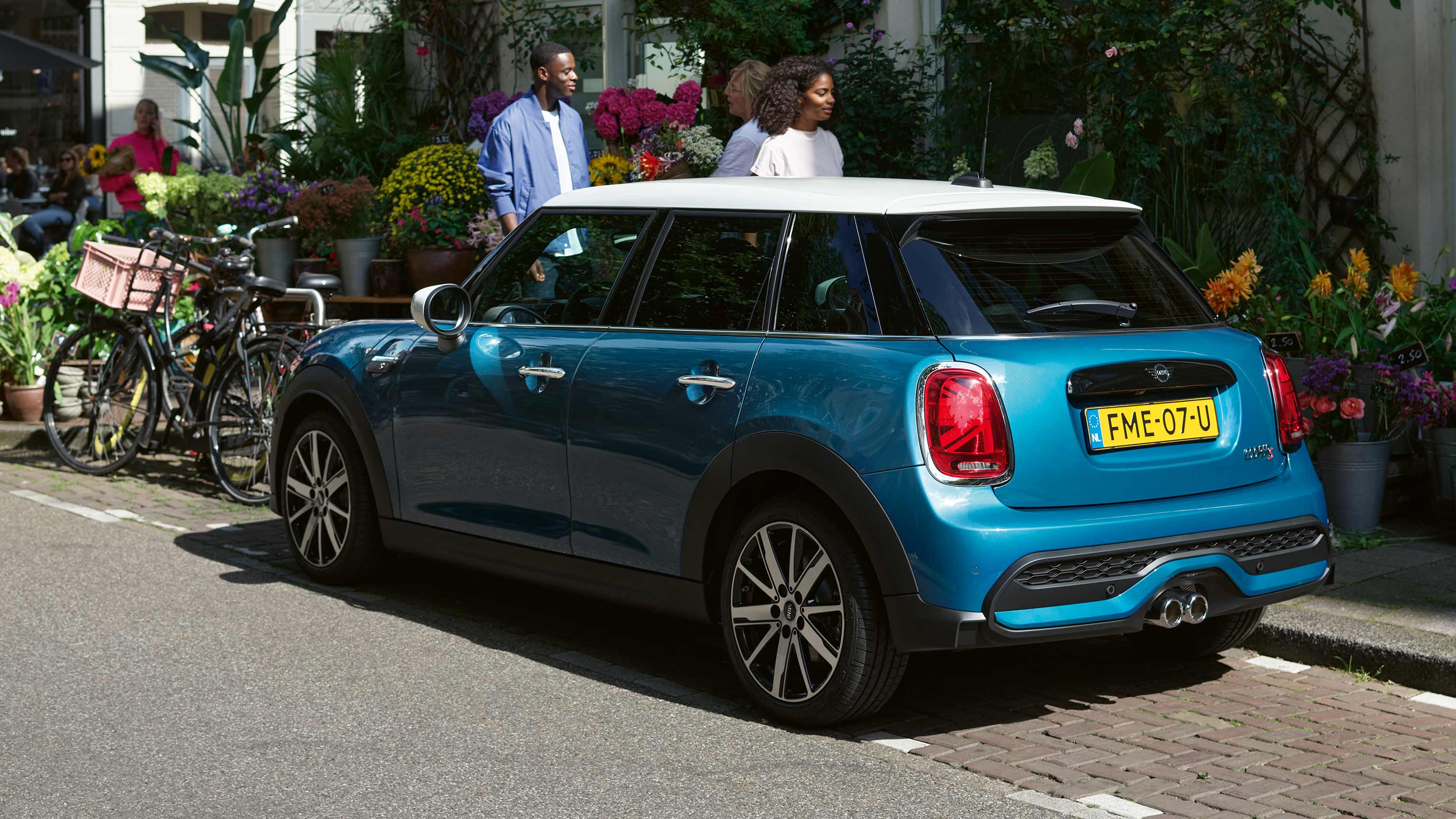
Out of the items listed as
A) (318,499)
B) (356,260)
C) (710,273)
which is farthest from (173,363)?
(710,273)

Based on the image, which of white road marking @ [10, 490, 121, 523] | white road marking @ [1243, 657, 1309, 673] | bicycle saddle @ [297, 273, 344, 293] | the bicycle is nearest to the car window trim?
white road marking @ [1243, 657, 1309, 673]

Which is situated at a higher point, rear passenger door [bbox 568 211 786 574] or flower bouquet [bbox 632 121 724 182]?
flower bouquet [bbox 632 121 724 182]

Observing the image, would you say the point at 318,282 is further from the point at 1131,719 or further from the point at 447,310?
the point at 1131,719

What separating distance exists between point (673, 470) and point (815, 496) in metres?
0.56

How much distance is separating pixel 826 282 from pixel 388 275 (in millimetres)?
7493

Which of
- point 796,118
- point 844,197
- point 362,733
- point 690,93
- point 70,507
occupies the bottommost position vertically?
point 362,733

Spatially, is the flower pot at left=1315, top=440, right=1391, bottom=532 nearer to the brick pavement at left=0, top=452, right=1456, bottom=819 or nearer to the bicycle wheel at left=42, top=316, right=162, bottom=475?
the brick pavement at left=0, top=452, right=1456, bottom=819

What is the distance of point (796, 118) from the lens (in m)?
8.56

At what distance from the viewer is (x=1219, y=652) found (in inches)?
237

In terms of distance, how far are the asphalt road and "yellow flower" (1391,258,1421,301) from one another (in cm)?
402

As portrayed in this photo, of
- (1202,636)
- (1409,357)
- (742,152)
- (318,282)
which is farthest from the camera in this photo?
(318,282)

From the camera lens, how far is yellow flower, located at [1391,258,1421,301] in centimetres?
774

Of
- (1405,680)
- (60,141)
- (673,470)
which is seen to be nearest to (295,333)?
(673,470)

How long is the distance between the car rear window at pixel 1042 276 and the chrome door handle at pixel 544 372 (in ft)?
4.57
